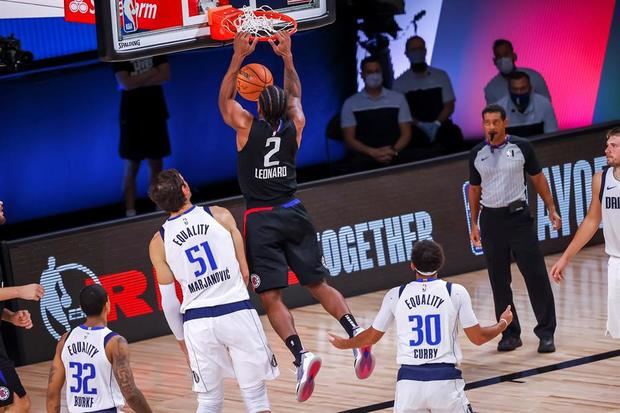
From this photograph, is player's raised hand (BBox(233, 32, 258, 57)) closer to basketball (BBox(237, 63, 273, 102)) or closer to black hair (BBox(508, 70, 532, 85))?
basketball (BBox(237, 63, 273, 102))

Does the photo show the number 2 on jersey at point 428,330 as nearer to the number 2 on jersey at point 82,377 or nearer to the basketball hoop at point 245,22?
the number 2 on jersey at point 82,377

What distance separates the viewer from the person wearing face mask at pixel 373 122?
14.4 m

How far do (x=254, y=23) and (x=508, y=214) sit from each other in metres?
2.76

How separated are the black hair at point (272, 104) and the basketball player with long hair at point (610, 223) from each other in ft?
6.99

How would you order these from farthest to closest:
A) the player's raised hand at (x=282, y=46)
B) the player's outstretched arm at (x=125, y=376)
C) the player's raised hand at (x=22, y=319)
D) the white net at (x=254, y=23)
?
the white net at (x=254, y=23) < the player's raised hand at (x=282, y=46) < the player's raised hand at (x=22, y=319) < the player's outstretched arm at (x=125, y=376)

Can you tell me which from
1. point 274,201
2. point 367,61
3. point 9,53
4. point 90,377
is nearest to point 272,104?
point 274,201

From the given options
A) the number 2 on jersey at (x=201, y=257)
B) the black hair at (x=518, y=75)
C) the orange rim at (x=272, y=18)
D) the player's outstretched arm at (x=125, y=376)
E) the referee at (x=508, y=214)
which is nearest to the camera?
the player's outstretched arm at (x=125, y=376)

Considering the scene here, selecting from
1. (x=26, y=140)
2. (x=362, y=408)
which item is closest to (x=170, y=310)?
(x=362, y=408)

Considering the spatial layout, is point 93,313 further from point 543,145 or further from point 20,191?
point 543,145

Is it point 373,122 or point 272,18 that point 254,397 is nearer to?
point 272,18

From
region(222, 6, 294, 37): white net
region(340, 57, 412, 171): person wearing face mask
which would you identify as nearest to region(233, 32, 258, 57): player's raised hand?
region(222, 6, 294, 37): white net

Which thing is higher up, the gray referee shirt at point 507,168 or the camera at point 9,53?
the camera at point 9,53

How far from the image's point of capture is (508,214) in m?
10.8

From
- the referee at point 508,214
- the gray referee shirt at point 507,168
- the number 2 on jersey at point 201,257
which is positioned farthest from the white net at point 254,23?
the gray referee shirt at point 507,168
